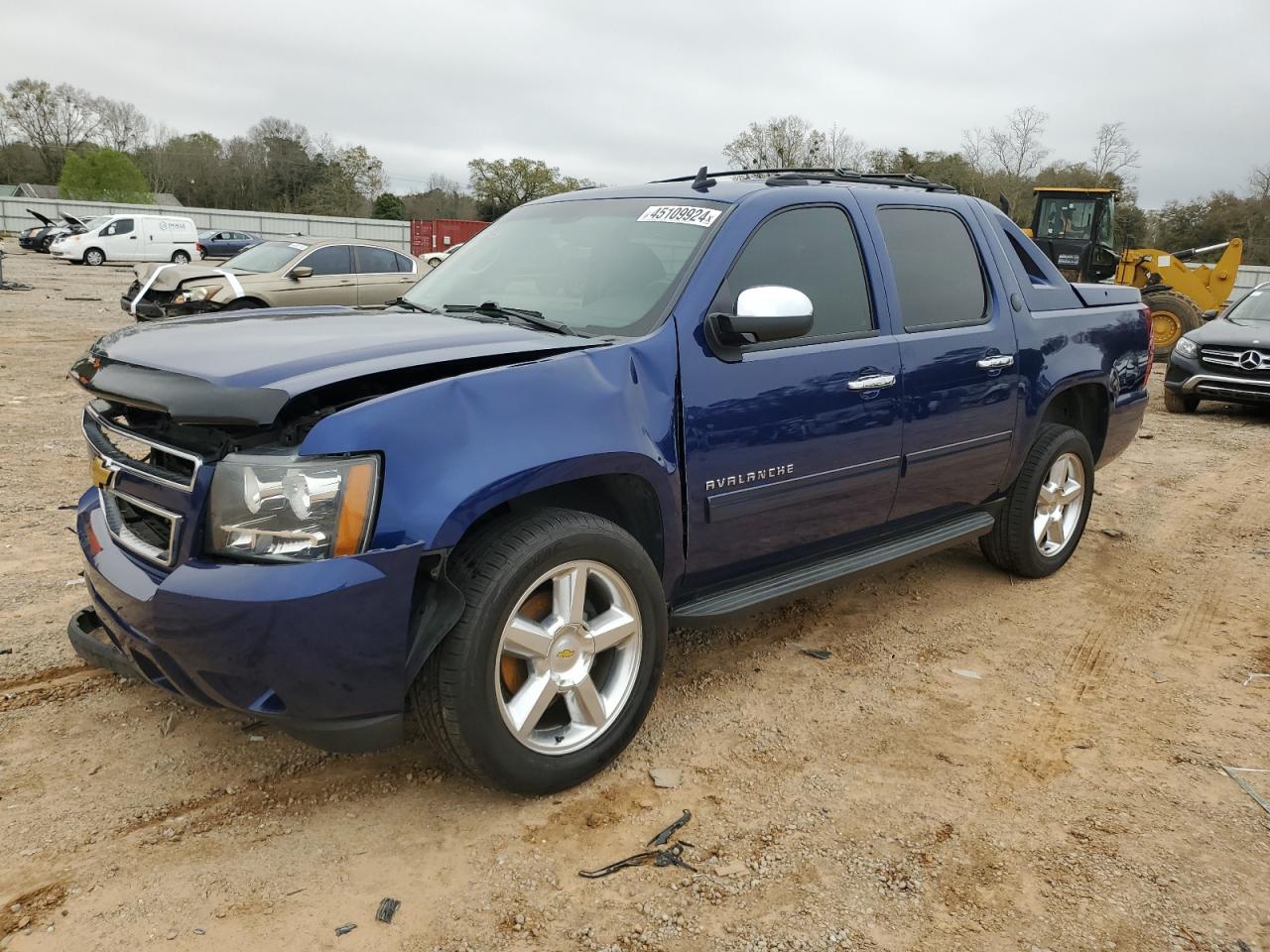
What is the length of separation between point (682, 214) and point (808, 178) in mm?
748

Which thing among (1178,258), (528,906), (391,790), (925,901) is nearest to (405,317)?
(391,790)

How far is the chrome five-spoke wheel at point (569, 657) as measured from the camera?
2.79 meters

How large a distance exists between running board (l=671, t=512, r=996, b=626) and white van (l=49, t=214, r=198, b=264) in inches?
1237

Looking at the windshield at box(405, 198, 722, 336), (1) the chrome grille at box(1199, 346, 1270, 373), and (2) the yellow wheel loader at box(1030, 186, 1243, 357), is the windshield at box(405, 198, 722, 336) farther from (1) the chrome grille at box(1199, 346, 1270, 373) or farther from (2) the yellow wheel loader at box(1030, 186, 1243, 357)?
(2) the yellow wheel loader at box(1030, 186, 1243, 357)

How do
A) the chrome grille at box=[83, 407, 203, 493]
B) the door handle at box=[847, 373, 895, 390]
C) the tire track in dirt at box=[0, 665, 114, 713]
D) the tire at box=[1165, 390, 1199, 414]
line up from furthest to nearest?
the tire at box=[1165, 390, 1199, 414]
the door handle at box=[847, 373, 895, 390]
the tire track in dirt at box=[0, 665, 114, 713]
the chrome grille at box=[83, 407, 203, 493]

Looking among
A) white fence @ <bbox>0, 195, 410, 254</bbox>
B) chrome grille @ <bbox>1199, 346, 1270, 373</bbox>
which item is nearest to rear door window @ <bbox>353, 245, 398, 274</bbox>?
chrome grille @ <bbox>1199, 346, 1270, 373</bbox>

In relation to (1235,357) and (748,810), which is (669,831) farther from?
(1235,357)

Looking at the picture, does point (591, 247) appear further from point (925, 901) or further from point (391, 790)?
point (925, 901)

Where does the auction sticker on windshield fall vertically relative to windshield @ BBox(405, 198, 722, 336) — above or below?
above

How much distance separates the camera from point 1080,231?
58.4 ft

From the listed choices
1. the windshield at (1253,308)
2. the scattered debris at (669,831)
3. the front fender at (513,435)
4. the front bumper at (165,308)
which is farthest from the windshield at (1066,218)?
the scattered debris at (669,831)

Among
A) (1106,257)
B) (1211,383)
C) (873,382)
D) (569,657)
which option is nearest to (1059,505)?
(873,382)

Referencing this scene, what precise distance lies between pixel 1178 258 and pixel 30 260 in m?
33.6

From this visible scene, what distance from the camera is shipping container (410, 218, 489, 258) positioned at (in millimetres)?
41781
